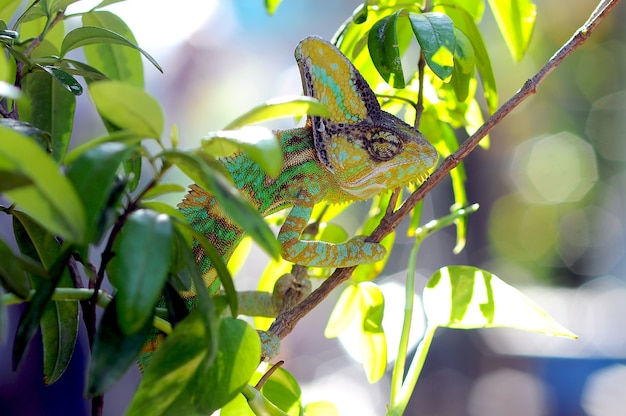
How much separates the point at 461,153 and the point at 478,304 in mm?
213

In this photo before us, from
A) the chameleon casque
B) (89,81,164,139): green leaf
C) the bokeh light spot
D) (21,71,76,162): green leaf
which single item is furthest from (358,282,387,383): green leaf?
the bokeh light spot

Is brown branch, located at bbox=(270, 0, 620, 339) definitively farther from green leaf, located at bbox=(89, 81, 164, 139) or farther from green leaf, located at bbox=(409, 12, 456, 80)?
green leaf, located at bbox=(89, 81, 164, 139)

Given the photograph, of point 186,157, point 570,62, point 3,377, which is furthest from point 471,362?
point 186,157

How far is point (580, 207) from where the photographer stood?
6.29 meters

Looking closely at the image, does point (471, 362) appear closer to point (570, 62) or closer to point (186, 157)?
point (570, 62)

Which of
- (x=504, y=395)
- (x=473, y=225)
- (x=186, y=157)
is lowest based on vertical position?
(x=504, y=395)

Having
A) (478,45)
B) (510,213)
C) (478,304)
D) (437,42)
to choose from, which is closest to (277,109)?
(437,42)

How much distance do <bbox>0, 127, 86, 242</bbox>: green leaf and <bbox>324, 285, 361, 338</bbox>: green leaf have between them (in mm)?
767

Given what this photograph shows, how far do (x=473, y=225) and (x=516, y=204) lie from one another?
76cm

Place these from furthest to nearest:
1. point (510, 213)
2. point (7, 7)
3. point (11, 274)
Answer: point (510, 213) → point (7, 7) → point (11, 274)

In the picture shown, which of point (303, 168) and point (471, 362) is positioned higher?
point (303, 168)

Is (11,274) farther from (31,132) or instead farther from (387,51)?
(387,51)

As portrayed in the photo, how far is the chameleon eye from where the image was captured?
103cm

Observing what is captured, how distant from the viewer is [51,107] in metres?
0.77
